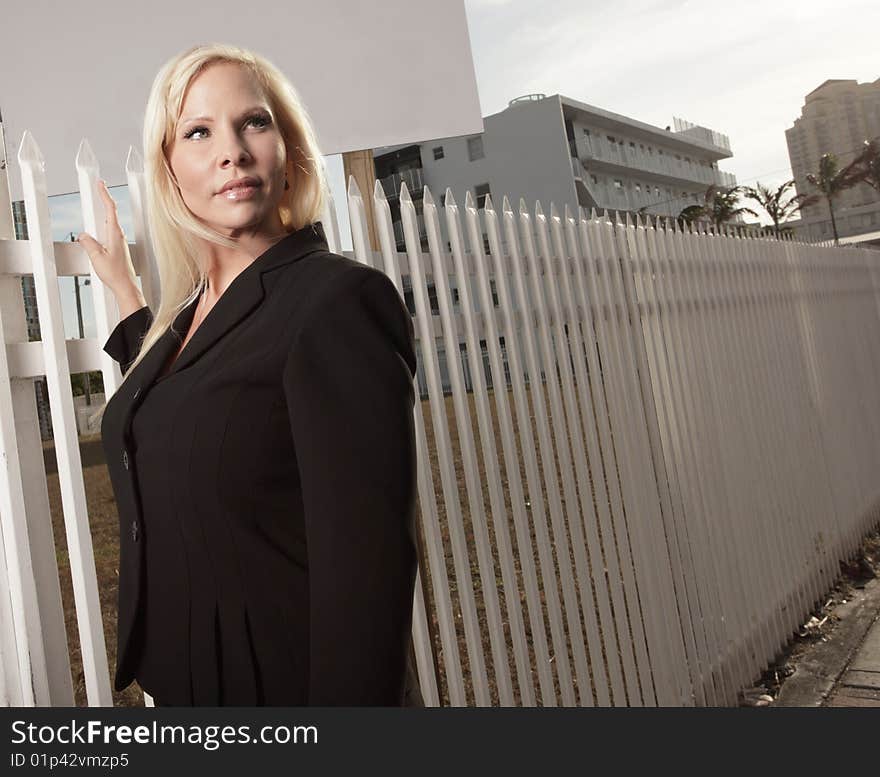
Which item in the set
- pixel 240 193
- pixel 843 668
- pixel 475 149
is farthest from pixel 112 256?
pixel 475 149

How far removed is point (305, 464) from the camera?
4.29ft

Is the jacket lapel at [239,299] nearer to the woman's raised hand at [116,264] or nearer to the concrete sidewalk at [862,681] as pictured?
the woman's raised hand at [116,264]

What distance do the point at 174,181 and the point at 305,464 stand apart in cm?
82

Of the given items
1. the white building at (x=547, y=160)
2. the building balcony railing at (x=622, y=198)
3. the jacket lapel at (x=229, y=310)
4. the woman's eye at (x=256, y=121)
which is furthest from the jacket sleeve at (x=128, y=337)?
the building balcony railing at (x=622, y=198)

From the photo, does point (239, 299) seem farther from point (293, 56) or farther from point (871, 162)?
point (871, 162)

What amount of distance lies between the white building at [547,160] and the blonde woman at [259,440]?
143 ft

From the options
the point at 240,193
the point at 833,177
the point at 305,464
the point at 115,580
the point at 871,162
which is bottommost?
the point at 115,580

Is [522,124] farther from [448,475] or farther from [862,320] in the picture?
[448,475]

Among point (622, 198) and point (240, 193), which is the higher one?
point (622, 198)

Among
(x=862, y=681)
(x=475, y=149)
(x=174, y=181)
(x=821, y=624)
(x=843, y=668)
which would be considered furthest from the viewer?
(x=475, y=149)

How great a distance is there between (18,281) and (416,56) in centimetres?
150

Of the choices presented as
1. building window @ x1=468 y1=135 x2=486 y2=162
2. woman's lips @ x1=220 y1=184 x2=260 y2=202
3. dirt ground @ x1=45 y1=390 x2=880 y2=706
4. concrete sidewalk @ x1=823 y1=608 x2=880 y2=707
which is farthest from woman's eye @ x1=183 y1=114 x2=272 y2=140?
building window @ x1=468 y1=135 x2=486 y2=162
